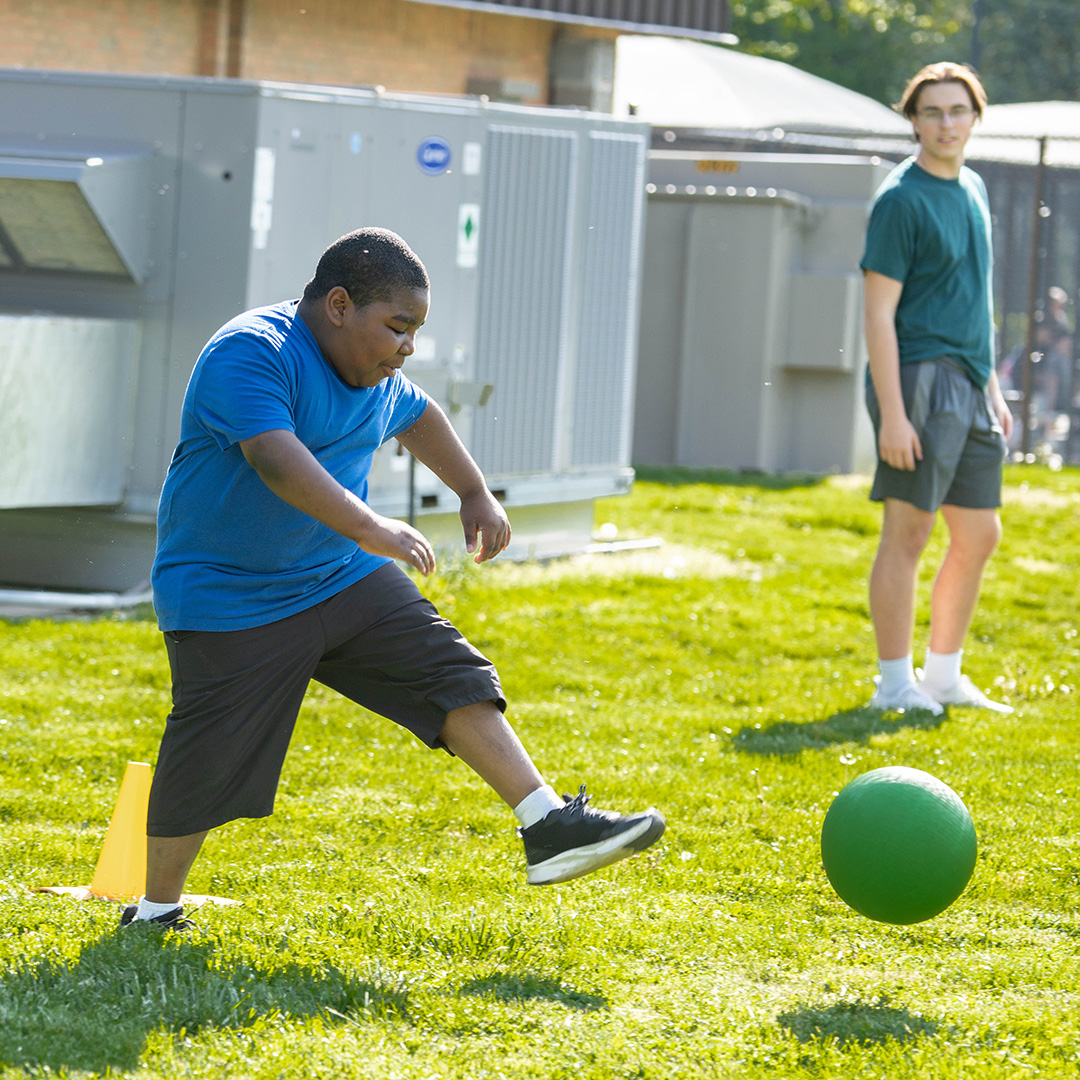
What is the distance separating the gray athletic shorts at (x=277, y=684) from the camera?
3.91m

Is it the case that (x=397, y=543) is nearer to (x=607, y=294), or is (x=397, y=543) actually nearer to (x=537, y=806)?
(x=537, y=806)

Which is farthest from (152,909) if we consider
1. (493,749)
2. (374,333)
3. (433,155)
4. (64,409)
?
(433,155)

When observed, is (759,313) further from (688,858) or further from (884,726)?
(688,858)

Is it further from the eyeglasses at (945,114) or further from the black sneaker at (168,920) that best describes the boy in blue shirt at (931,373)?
the black sneaker at (168,920)

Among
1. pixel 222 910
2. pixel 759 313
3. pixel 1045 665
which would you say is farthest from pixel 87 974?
pixel 759 313

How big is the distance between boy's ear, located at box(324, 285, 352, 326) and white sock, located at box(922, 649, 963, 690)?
12.2 ft

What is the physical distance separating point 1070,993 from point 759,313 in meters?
10.9

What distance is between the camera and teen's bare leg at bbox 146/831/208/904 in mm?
3973

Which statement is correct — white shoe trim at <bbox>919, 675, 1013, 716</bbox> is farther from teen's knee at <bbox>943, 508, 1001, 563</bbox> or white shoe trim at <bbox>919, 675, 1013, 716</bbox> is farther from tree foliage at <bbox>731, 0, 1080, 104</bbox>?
tree foliage at <bbox>731, 0, 1080, 104</bbox>

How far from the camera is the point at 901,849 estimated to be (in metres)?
3.93

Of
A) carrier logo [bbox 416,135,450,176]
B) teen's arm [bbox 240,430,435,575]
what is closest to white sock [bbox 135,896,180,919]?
Answer: teen's arm [bbox 240,430,435,575]

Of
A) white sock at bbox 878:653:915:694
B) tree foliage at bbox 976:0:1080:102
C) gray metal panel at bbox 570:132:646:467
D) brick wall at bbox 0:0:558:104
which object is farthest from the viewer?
tree foliage at bbox 976:0:1080:102

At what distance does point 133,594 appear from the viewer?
837 cm

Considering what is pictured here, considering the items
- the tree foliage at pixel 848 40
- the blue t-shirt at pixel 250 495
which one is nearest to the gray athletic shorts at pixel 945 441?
the blue t-shirt at pixel 250 495
